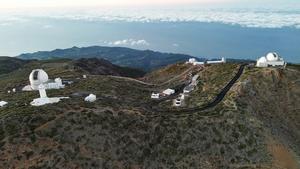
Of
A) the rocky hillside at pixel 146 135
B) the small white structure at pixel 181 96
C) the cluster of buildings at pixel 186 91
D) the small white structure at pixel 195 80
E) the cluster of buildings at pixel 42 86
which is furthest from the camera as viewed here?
the small white structure at pixel 195 80

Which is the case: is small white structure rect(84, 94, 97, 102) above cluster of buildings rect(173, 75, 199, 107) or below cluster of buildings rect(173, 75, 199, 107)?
above

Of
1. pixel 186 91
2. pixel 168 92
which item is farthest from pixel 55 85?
pixel 186 91

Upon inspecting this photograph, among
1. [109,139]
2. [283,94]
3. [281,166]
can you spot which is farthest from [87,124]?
[283,94]

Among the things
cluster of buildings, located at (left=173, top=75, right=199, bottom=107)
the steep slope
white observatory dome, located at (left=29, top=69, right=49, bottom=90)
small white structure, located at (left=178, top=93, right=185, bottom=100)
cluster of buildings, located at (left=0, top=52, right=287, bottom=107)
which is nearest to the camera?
the steep slope

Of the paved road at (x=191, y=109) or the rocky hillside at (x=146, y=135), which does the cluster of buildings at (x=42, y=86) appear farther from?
the paved road at (x=191, y=109)

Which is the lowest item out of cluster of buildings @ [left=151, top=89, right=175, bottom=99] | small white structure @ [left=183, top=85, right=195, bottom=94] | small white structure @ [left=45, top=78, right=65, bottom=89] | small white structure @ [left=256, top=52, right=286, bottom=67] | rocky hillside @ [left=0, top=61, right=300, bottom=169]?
rocky hillside @ [left=0, top=61, right=300, bottom=169]

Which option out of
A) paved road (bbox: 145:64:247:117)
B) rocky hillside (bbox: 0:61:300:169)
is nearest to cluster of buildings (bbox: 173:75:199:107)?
rocky hillside (bbox: 0:61:300:169)

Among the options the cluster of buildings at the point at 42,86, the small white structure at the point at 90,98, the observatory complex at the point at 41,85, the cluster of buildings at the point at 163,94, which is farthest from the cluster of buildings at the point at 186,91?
the observatory complex at the point at 41,85

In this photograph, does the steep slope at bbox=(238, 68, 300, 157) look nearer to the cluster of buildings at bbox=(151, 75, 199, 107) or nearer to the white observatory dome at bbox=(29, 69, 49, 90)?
the cluster of buildings at bbox=(151, 75, 199, 107)
